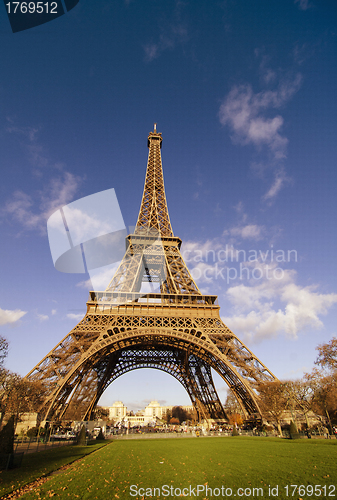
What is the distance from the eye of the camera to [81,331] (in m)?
29.5

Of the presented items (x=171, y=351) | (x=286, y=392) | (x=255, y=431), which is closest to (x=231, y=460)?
(x=255, y=431)

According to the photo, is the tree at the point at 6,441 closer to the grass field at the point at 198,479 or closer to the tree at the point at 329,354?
the grass field at the point at 198,479

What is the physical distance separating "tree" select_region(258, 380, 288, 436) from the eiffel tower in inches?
29.4

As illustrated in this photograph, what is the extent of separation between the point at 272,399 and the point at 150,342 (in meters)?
15.4

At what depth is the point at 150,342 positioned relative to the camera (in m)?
35.3

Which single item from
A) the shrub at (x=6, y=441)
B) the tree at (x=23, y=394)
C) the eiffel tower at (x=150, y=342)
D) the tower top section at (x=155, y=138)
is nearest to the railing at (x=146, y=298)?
the eiffel tower at (x=150, y=342)

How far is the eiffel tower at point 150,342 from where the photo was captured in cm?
2755

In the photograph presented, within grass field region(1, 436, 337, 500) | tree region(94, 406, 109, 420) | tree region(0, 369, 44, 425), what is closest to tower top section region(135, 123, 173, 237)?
tree region(0, 369, 44, 425)

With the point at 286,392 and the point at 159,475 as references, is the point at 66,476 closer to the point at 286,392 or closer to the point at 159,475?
the point at 159,475

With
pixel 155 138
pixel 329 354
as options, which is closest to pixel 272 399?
pixel 329 354

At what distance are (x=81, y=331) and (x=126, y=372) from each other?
58.7 ft

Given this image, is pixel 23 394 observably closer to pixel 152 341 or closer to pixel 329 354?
pixel 152 341

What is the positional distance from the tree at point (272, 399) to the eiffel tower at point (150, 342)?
746mm

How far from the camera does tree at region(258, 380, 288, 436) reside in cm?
2672
